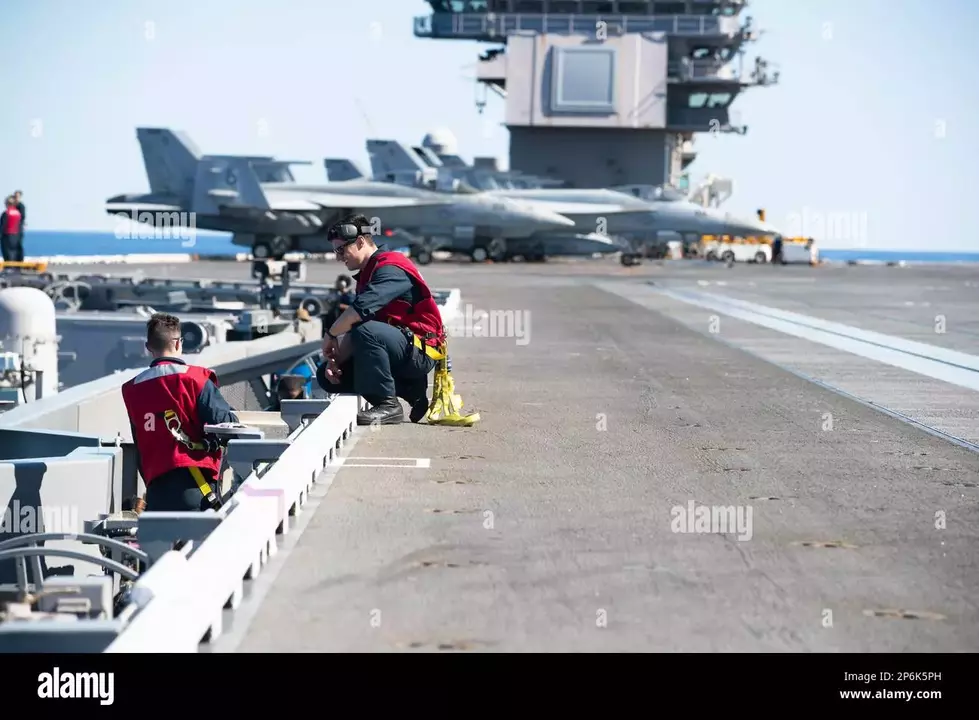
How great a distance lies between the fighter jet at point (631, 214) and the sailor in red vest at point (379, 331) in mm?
56649

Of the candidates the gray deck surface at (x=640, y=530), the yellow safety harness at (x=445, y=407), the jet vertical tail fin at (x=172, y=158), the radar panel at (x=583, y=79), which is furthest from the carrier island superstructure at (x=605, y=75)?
the yellow safety harness at (x=445, y=407)

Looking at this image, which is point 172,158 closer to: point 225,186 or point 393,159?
point 225,186

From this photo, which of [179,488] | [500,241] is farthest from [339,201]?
[179,488]

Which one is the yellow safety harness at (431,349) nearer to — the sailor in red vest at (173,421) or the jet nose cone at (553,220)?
the sailor in red vest at (173,421)

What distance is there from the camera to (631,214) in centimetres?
6975

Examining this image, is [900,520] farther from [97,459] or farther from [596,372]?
[596,372]

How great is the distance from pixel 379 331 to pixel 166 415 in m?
3.48

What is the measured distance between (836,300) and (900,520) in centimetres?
3006

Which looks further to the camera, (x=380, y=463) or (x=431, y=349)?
(x=431, y=349)

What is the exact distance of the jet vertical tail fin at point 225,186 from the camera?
213 ft

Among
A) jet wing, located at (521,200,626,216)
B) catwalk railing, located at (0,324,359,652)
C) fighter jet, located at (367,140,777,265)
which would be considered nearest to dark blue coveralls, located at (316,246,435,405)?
catwalk railing, located at (0,324,359,652)
